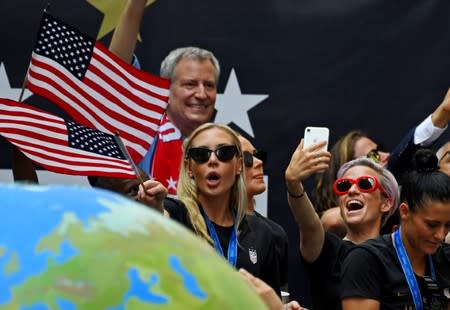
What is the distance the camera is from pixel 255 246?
15.9 ft

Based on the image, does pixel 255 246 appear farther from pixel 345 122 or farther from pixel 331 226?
pixel 345 122

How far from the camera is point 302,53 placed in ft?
21.6

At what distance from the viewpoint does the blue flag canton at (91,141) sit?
488cm

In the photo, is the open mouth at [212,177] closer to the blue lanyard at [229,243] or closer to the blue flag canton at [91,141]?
the blue lanyard at [229,243]

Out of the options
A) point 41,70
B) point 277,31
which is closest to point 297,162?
point 41,70

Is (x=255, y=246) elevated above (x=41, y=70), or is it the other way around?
(x=41, y=70)

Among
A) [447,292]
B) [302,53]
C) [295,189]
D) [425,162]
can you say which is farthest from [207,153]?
[302,53]

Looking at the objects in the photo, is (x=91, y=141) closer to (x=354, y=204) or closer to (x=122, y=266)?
(x=354, y=204)

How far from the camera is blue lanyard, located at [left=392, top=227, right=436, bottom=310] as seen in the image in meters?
4.56

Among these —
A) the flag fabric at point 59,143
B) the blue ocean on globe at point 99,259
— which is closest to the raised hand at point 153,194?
the flag fabric at point 59,143

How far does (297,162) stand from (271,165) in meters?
1.54

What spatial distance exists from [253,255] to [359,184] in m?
1.10

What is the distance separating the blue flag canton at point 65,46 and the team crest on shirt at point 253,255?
126 centimetres

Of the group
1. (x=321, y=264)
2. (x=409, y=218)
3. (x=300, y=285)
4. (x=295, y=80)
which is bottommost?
(x=300, y=285)
